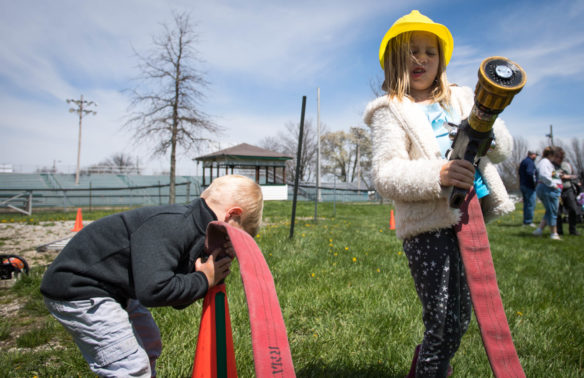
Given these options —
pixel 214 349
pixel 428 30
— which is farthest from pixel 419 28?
pixel 214 349

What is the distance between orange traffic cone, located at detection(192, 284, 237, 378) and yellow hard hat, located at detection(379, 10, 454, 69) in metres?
1.49

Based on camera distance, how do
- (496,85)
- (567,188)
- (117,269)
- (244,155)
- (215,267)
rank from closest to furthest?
(496,85), (215,267), (117,269), (567,188), (244,155)

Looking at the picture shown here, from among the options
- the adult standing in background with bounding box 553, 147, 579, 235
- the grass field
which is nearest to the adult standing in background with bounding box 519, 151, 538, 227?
the adult standing in background with bounding box 553, 147, 579, 235

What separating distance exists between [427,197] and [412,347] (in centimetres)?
147

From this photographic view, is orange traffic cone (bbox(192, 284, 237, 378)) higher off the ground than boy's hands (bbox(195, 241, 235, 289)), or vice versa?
boy's hands (bbox(195, 241, 235, 289))

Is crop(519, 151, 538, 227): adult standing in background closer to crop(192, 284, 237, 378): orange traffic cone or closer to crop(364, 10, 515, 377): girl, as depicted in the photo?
crop(364, 10, 515, 377): girl

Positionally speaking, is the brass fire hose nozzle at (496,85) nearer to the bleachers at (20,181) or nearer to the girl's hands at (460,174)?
the girl's hands at (460,174)

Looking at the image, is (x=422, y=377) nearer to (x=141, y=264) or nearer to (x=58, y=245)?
(x=141, y=264)

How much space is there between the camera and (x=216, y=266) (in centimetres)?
150

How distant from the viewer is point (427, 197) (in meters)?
1.55

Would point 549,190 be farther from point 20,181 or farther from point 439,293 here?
point 20,181

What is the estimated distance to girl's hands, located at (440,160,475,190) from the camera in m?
1.33

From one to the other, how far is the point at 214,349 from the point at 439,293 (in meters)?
1.00

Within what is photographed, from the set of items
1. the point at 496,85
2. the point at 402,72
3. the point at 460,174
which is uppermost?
the point at 402,72
